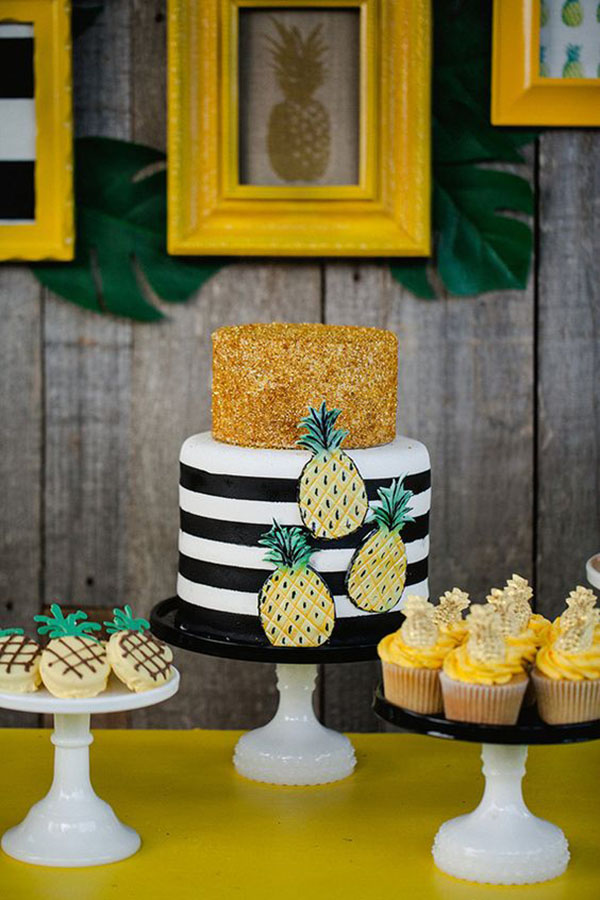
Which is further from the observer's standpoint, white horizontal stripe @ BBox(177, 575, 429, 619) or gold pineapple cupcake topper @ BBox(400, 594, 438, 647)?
white horizontal stripe @ BBox(177, 575, 429, 619)

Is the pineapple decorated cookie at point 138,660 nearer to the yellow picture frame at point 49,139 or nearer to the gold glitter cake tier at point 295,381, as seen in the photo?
the gold glitter cake tier at point 295,381

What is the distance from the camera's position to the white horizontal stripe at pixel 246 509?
1.21m

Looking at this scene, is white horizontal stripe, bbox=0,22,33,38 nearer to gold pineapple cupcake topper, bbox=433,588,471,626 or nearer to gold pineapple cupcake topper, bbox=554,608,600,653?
gold pineapple cupcake topper, bbox=433,588,471,626

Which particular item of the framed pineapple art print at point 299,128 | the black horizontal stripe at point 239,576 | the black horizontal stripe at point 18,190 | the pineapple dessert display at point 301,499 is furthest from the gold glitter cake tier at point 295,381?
the black horizontal stripe at point 18,190

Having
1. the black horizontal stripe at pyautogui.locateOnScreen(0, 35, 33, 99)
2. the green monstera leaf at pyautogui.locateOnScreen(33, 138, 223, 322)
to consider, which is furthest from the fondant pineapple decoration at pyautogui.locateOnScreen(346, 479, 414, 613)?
the black horizontal stripe at pyautogui.locateOnScreen(0, 35, 33, 99)

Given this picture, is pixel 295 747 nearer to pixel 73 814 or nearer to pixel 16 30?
pixel 73 814

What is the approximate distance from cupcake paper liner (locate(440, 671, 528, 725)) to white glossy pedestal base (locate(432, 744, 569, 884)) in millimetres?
58

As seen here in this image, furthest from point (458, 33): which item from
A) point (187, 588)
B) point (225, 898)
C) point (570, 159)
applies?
point (225, 898)

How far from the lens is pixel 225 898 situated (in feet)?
3.40

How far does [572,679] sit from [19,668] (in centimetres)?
44

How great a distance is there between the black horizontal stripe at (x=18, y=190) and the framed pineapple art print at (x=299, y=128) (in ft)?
0.56

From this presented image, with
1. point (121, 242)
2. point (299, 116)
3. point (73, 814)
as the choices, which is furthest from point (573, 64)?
point (73, 814)

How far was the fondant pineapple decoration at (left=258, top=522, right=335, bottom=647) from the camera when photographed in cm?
120

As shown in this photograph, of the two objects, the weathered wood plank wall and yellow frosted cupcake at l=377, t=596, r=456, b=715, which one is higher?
the weathered wood plank wall
